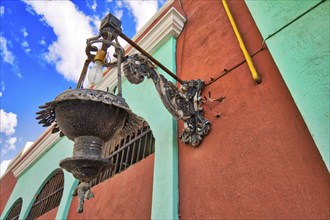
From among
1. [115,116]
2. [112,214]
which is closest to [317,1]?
[115,116]

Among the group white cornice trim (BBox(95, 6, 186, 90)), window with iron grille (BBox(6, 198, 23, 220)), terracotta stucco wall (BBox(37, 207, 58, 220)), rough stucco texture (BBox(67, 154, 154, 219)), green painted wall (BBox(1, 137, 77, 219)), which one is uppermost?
white cornice trim (BBox(95, 6, 186, 90))

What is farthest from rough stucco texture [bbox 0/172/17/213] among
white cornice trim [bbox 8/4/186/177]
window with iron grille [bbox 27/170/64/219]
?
white cornice trim [bbox 8/4/186/177]

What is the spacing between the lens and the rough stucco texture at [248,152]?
1665mm

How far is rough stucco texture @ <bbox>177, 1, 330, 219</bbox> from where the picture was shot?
1.67m

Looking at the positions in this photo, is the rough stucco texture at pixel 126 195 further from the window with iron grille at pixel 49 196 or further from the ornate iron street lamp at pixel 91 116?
the window with iron grille at pixel 49 196

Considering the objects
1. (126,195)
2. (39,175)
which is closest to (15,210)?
(39,175)

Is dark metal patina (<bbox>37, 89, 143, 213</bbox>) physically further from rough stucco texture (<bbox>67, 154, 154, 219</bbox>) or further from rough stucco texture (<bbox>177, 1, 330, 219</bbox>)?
rough stucco texture (<bbox>67, 154, 154, 219</bbox>)

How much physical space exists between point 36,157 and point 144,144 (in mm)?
5856

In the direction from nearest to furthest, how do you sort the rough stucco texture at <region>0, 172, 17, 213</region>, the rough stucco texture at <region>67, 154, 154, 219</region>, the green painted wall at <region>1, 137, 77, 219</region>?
the rough stucco texture at <region>67, 154, 154, 219</region> → the green painted wall at <region>1, 137, 77, 219</region> → the rough stucco texture at <region>0, 172, 17, 213</region>

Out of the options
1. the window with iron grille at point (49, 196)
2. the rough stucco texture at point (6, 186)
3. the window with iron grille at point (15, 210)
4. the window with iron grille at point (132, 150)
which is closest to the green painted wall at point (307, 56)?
the window with iron grille at point (132, 150)

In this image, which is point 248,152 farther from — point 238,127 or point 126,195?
point 126,195

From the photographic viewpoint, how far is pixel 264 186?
1.84m

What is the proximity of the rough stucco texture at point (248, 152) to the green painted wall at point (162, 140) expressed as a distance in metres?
0.09

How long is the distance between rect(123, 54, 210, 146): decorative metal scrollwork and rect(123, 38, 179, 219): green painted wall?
29cm
